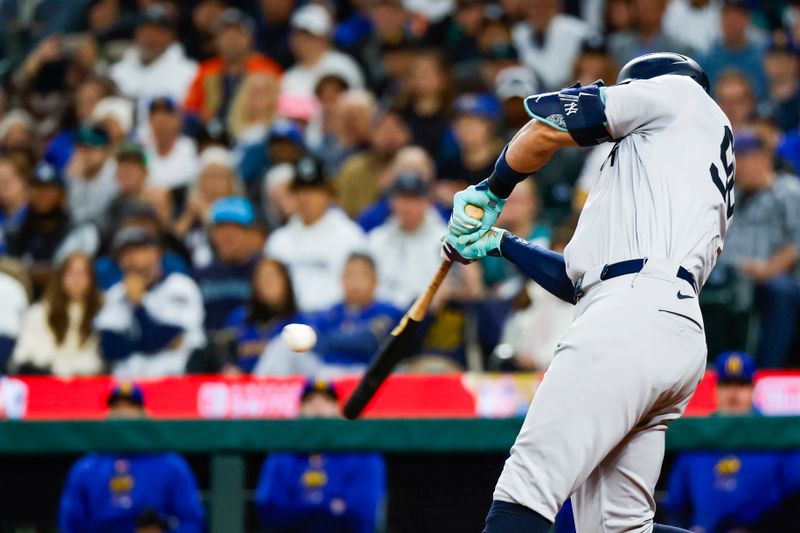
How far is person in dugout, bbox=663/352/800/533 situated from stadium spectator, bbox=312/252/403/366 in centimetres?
195

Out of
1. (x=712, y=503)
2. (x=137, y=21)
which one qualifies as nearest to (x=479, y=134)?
(x=712, y=503)

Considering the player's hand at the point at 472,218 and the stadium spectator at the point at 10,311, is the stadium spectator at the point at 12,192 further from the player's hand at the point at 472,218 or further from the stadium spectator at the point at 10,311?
the player's hand at the point at 472,218

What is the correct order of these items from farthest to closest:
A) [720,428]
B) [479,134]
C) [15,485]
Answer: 1. [479,134]
2. [15,485]
3. [720,428]

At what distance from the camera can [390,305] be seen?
25.8ft

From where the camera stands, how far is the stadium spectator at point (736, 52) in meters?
9.65

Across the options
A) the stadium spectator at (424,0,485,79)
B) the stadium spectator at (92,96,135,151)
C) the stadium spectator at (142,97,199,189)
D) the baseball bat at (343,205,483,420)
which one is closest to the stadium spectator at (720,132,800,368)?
the stadium spectator at (424,0,485,79)

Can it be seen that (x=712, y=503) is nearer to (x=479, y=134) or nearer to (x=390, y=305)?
(x=390, y=305)

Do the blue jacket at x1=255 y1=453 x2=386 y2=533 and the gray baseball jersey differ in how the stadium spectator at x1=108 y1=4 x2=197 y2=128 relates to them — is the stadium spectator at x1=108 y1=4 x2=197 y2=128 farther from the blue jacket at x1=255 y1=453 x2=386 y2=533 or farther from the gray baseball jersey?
the gray baseball jersey

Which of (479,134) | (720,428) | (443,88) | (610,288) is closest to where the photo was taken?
(610,288)

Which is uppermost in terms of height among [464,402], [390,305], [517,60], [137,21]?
[137,21]

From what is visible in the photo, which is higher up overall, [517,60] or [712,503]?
[517,60]

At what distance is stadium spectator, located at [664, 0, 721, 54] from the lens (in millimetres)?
9969

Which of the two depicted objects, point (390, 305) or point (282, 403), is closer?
point (282, 403)

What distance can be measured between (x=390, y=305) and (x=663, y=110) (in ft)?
14.6
